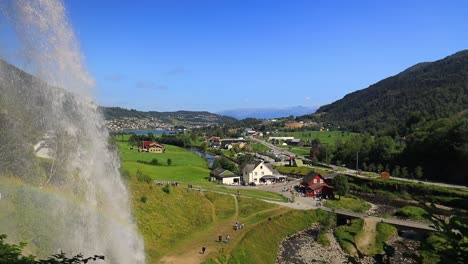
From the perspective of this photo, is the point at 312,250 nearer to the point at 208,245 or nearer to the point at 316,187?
the point at 208,245

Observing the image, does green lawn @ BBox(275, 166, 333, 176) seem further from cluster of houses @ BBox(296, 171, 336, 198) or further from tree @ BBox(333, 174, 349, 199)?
tree @ BBox(333, 174, 349, 199)

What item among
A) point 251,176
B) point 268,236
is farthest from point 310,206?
point 251,176

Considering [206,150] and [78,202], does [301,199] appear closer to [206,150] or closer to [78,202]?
[78,202]

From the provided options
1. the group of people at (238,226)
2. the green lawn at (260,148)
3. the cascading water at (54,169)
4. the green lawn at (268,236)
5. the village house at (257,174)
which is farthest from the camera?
the green lawn at (260,148)

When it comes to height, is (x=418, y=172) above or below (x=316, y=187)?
below

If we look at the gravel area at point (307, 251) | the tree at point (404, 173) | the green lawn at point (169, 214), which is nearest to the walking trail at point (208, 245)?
the green lawn at point (169, 214)

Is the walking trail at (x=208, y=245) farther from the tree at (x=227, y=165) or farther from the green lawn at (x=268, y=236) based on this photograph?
the tree at (x=227, y=165)
